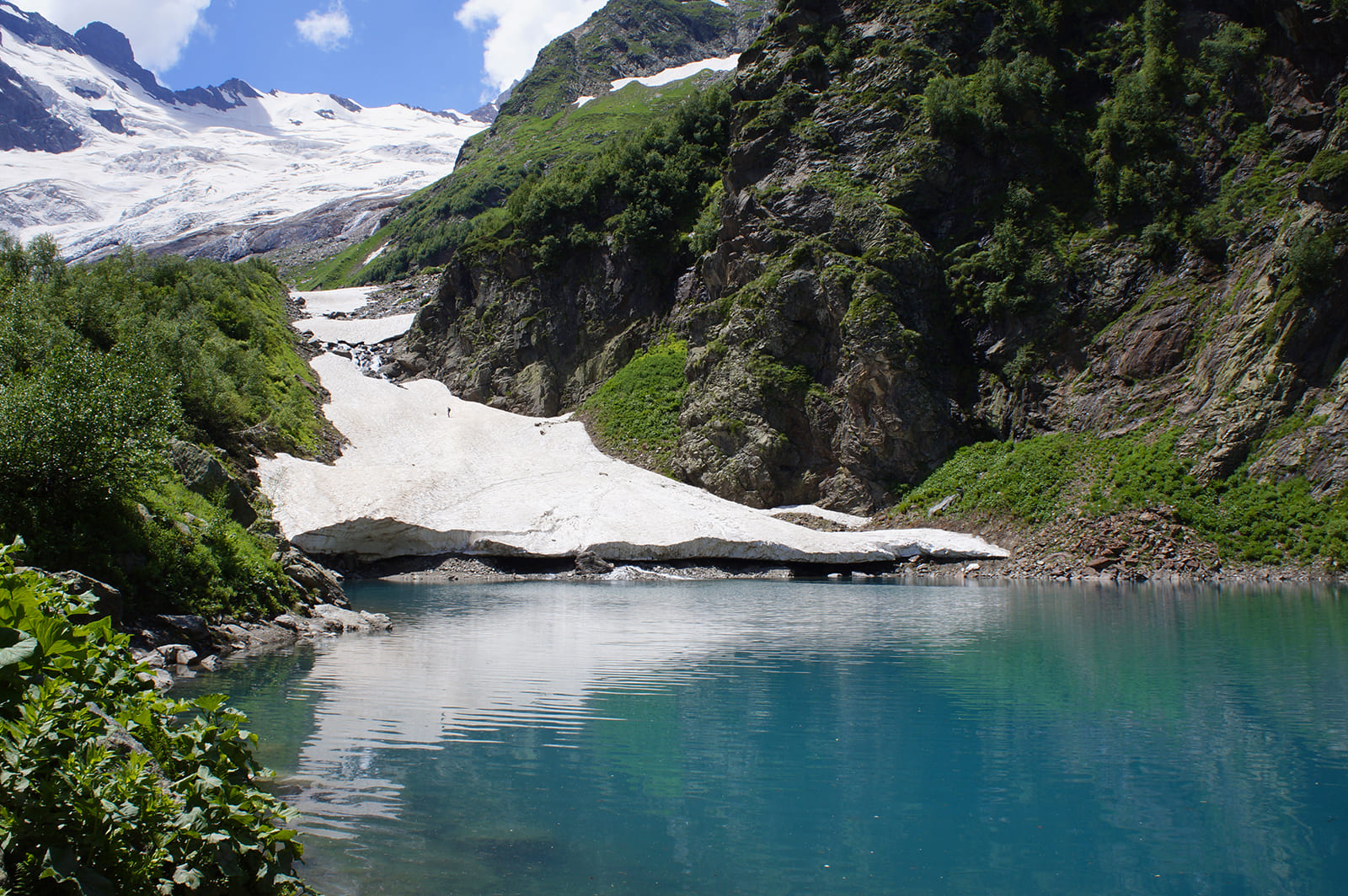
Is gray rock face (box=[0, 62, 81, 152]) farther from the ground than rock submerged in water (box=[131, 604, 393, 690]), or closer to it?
farther from the ground

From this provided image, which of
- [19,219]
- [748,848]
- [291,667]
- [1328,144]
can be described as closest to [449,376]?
[291,667]

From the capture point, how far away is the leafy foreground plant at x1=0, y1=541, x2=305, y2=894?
355cm

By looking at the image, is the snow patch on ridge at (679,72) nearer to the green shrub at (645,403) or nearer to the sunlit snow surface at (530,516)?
the green shrub at (645,403)

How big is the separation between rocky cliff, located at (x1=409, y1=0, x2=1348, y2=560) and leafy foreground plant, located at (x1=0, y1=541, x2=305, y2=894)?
3624 cm

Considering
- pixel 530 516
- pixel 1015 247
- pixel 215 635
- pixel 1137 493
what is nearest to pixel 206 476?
pixel 215 635

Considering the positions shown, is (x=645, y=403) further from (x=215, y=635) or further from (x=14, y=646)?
(x=14, y=646)

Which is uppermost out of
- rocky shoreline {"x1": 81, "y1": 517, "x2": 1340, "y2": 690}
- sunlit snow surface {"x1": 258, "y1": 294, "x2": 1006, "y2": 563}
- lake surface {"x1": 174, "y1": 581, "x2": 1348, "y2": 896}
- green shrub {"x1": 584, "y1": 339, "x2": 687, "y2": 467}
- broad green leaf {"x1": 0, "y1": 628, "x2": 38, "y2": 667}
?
green shrub {"x1": 584, "y1": 339, "x2": 687, "y2": 467}

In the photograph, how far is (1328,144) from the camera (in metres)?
35.3

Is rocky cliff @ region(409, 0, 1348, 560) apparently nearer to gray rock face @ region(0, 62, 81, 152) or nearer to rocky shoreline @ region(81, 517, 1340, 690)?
rocky shoreline @ region(81, 517, 1340, 690)

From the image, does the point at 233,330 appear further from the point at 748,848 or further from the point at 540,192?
the point at 748,848

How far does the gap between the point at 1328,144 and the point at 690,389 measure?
33.2 metres

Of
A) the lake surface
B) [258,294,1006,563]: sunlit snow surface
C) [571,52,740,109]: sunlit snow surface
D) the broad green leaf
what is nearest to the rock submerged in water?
the lake surface

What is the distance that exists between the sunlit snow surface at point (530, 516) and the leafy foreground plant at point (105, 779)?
31.8 m

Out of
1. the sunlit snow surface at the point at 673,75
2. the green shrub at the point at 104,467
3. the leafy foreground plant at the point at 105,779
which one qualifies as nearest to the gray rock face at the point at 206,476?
the green shrub at the point at 104,467
